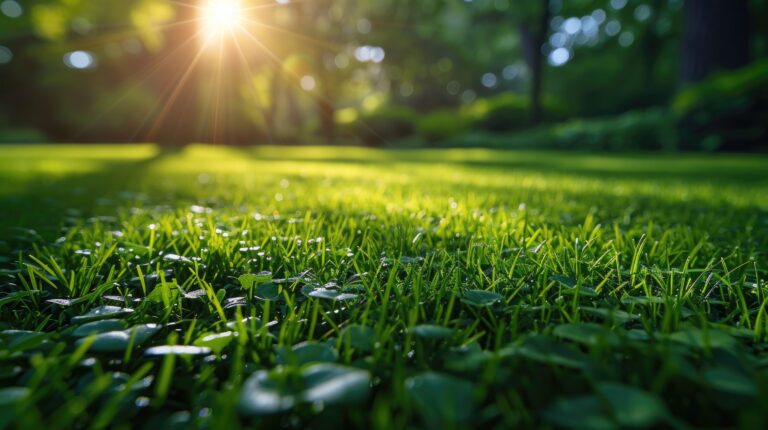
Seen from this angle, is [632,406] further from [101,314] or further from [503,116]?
[503,116]

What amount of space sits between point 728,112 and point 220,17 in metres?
12.4

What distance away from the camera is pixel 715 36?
12672 millimetres

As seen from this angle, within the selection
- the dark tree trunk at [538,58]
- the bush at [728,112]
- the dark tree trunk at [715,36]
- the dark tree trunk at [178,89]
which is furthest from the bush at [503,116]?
the dark tree trunk at [178,89]

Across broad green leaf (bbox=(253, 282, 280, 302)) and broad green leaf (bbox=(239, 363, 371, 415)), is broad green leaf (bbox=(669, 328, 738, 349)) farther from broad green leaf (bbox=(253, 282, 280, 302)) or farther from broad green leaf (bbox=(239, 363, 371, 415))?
broad green leaf (bbox=(253, 282, 280, 302))

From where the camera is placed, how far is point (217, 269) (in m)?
1.48

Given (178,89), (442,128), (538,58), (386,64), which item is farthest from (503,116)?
(386,64)

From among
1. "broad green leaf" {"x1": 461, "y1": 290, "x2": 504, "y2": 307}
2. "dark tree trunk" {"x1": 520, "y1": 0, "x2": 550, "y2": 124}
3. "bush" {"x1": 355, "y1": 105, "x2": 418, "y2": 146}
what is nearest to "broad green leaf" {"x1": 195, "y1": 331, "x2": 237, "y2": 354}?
"broad green leaf" {"x1": 461, "y1": 290, "x2": 504, "y2": 307}

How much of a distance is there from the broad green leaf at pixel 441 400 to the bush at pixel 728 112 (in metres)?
12.3

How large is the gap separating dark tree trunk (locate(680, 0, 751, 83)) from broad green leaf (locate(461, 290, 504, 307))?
1509cm

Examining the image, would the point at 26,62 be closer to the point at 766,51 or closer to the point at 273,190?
the point at 273,190

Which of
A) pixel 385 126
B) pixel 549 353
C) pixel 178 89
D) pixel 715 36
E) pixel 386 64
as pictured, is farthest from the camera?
pixel 386 64

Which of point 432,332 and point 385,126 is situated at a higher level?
point 385,126

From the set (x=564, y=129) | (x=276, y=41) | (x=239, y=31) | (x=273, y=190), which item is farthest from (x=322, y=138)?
(x=273, y=190)

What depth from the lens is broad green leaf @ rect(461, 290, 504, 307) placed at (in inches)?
40.8
